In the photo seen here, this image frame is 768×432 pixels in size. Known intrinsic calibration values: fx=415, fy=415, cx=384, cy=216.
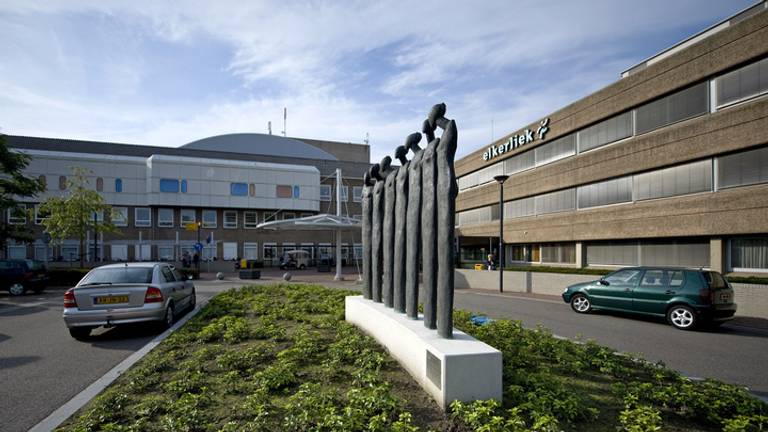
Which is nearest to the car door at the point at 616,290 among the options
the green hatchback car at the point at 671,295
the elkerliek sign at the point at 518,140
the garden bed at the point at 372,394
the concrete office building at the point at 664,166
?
the green hatchback car at the point at 671,295

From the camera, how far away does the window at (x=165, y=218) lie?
4322cm

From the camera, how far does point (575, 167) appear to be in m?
23.8

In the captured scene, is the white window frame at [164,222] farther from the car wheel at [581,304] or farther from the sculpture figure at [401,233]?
the sculpture figure at [401,233]

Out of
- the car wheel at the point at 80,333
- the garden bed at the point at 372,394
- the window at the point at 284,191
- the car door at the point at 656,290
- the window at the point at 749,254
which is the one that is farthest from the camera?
the window at the point at 284,191

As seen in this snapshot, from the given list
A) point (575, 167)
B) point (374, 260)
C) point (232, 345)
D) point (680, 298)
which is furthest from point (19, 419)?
point (575, 167)

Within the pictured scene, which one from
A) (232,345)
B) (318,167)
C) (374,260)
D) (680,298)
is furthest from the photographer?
(318,167)

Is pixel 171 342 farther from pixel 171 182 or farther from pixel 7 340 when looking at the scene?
pixel 171 182

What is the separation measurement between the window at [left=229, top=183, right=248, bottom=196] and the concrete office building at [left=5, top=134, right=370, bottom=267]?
109 mm

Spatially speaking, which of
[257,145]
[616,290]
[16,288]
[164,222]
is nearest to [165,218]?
[164,222]

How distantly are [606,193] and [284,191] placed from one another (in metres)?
34.8

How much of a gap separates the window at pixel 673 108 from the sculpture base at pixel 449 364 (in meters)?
17.9

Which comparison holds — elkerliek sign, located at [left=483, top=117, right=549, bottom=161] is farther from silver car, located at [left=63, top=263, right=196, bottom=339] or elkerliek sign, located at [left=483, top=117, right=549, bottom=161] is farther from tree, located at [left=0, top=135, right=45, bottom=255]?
tree, located at [left=0, top=135, right=45, bottom=255]

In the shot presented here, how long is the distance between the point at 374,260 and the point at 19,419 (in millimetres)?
5310

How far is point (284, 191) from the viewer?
4778 cm
